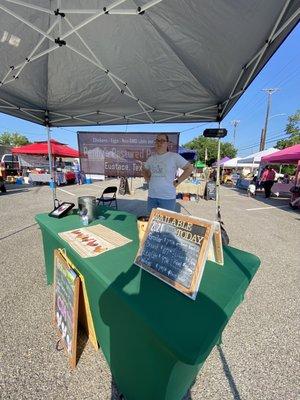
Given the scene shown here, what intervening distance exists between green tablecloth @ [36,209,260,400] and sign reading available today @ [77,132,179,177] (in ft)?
11.4

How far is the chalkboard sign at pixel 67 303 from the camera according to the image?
1595 millimetres

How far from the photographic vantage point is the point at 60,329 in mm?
1896

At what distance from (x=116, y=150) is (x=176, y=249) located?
13.0 ft

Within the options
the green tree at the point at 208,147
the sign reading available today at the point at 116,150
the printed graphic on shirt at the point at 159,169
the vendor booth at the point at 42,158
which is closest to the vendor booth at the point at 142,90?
the sign reading available today at the point at 116,150

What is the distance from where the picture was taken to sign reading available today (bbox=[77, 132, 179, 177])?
15.6 feet

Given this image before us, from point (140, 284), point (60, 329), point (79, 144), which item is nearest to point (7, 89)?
point (79, 144)

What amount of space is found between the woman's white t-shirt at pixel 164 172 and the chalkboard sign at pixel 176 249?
1524mm

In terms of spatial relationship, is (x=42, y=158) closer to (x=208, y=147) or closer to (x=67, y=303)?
(x=67, y=303)

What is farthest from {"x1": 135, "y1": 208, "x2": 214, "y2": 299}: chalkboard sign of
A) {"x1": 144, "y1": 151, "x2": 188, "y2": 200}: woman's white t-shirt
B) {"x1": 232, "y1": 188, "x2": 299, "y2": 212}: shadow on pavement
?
{"x1": 232, "y1": 188, "x2": 299, "y2": 212}: shadow on pavement

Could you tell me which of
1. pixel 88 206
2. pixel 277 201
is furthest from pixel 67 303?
pixel 277 201

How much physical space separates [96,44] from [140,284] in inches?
101

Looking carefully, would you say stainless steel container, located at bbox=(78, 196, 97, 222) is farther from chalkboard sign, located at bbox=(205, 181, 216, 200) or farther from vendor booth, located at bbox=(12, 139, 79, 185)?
vendor booth, located at bbox=(12, 139, 79, 185)

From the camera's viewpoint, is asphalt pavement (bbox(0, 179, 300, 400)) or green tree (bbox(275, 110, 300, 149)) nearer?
asphalt pavement (bbox(0, 179, 300, 400))

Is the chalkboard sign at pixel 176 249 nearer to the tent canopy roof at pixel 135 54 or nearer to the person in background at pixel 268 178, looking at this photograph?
the tent canopy roof at pixel 135 54
